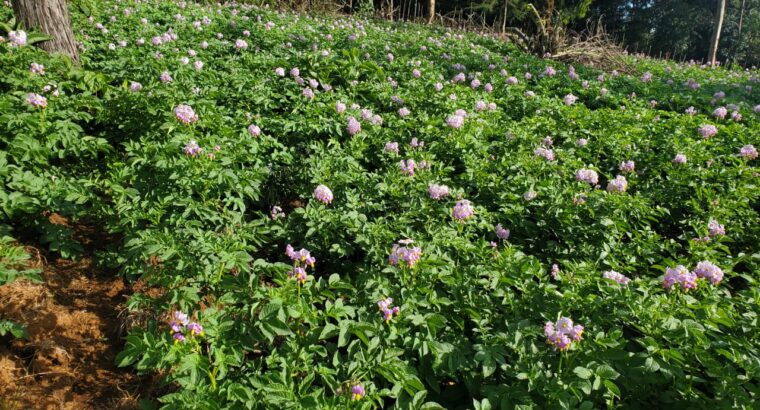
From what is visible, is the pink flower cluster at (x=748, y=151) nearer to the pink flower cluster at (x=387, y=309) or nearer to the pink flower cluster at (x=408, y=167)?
the pink flower cluster at (x=408, y=167)

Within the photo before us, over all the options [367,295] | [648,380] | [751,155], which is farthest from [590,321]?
[751,155]

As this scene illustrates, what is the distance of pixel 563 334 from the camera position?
1904 mm

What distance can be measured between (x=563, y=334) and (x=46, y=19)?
5.93m

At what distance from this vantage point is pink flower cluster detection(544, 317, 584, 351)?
1.89 metres

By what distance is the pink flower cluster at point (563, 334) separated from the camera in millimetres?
1892

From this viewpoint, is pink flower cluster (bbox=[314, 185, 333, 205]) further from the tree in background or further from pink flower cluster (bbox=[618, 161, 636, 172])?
the tree in background

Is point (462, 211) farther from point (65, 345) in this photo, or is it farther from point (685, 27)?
point (685, 27)

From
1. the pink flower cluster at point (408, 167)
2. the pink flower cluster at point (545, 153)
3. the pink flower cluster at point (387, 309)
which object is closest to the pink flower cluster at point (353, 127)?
the pink flower cluster at point (408, 167)

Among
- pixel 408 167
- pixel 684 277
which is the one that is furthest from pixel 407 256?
pixel 684 277

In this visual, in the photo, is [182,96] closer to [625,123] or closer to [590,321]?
[590,321]

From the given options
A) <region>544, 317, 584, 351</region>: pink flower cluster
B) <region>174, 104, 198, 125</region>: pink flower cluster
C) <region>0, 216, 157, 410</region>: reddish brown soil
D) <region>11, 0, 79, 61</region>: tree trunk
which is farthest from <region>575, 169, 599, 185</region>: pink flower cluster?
<region>11, 0, 79, 61</region>: tree trunk

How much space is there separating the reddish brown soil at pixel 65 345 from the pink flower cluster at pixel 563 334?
78.0 inches

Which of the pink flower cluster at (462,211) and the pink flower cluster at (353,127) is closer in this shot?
the pink flower cluster at (462,211)

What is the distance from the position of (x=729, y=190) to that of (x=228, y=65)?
531cm
